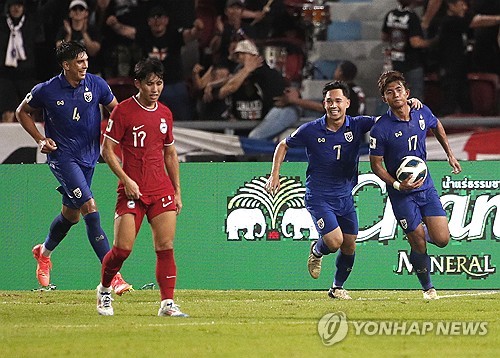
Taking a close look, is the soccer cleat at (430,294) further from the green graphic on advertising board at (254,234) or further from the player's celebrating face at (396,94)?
the player's celebrating face at (396,94)

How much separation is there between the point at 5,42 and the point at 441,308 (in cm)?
896

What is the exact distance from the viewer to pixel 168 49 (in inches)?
706

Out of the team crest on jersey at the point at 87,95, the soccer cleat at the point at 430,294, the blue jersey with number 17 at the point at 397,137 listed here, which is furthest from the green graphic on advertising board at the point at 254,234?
the team crest on jersey at the point at 87,95

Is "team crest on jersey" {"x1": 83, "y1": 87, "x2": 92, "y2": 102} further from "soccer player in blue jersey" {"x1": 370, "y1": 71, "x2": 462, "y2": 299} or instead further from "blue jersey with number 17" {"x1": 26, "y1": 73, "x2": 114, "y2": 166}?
"soccer player in blue jersey" {"x1": 370, "y1": 71, "x2": 462, "y2": 299}

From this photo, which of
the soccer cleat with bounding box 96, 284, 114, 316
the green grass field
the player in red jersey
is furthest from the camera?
the soccer cleat with bounding box 96, 284, 114, 316

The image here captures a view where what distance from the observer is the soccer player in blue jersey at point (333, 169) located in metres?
12.9

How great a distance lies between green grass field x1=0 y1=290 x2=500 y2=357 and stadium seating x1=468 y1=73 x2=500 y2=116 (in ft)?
16.0

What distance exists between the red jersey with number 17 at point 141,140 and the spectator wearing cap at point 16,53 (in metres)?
7.29

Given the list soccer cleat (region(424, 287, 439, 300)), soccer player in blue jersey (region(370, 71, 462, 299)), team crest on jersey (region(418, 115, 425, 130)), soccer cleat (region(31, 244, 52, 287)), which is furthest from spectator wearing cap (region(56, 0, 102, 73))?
soccer cleat (region(424, 287, 439, 300))

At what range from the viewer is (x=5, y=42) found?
1798 cm

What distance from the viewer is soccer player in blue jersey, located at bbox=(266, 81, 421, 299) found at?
12.9m

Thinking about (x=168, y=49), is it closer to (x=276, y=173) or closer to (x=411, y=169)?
(x=276, y=173)

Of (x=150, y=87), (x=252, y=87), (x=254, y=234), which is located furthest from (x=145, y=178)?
(x=252, y=87)

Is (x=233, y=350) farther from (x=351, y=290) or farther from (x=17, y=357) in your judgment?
(x=351, y=290)
